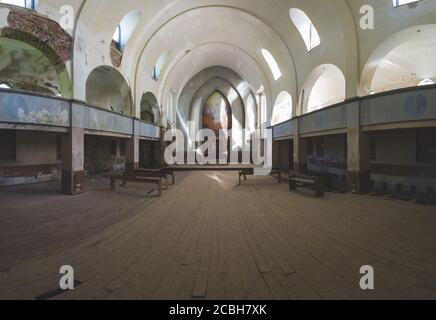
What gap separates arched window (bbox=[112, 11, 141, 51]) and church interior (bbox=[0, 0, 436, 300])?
13 cm

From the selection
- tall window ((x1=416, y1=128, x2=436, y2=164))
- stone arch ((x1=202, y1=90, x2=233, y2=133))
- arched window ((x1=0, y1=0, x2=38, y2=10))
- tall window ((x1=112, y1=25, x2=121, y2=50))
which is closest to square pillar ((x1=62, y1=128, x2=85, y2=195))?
arched window ((x1=0, y1=0, x2=38, y2=10))

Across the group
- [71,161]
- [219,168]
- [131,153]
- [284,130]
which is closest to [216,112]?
[219,168]

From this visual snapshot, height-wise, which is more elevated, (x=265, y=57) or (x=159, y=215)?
(x=265, y=57)

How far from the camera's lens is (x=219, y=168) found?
725 inches

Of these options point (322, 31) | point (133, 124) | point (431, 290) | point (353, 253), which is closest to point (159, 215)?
point (353, 253)

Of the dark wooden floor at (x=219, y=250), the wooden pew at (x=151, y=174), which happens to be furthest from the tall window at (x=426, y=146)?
the wooden pew at (x=151, y=174)

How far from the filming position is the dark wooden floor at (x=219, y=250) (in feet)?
8.29

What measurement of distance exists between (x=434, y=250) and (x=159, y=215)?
5.22 metres

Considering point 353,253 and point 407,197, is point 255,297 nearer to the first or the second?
point 353,253

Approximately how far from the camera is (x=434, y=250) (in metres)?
3.52

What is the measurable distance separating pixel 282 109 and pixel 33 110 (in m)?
15.8

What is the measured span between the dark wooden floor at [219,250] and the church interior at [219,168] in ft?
0.10

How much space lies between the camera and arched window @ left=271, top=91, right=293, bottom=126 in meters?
17.3

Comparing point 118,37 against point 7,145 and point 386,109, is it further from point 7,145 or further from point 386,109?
point 386,109
